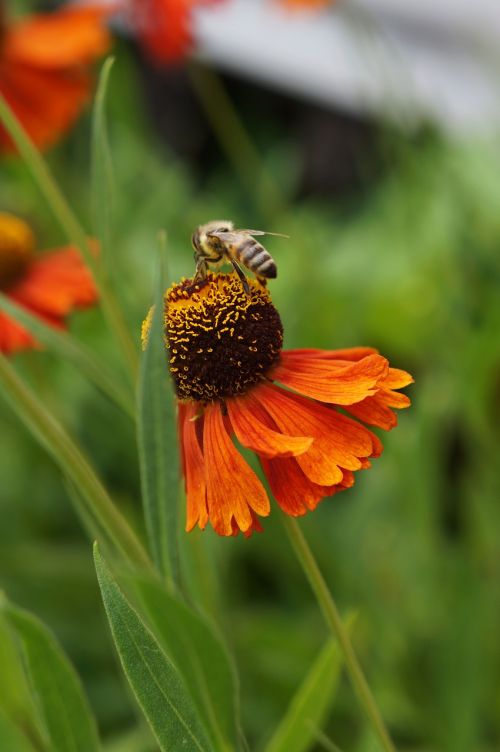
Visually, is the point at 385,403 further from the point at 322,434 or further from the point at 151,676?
the point at 151,676

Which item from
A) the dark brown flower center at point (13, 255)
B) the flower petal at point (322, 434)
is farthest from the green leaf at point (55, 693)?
the dark brown flower center at point (13, 255)

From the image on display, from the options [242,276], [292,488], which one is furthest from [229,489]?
[242,276]

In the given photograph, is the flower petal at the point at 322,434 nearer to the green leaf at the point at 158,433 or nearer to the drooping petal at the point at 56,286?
the green leaf at the point at 158,433

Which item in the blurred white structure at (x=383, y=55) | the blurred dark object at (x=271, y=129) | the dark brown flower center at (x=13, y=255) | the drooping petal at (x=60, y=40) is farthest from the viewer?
the blurred dark object at (x=271, y=129)

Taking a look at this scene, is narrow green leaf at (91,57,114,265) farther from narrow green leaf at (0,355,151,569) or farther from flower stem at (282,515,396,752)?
flower stem at (282,515,396,752)

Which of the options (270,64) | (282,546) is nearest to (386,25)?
(270,64)

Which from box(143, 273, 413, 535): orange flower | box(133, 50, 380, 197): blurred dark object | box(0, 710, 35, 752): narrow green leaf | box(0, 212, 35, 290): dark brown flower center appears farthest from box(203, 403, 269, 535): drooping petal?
box(133, 50, 380, 197): blurred dark object
